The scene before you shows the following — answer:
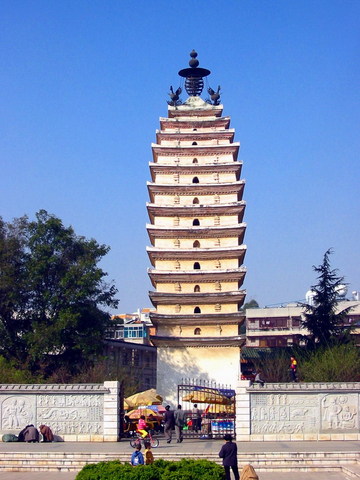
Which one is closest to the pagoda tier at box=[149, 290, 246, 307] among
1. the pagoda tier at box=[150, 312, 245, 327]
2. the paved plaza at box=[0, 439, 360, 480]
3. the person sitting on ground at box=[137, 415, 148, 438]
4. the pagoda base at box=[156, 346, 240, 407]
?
the pagoda tier at box=[150, 312, 245, 327]

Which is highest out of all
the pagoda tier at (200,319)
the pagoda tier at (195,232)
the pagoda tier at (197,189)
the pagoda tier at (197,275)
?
the pagoda tier at (197,189)

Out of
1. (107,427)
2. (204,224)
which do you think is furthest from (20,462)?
(204,224)

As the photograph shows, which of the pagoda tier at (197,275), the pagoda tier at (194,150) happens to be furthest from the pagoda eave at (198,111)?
the pagoda tier at (197,275)

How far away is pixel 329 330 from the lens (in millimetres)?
44156

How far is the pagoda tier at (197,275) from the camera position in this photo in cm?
4291

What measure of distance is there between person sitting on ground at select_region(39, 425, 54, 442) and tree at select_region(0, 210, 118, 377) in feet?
42.4

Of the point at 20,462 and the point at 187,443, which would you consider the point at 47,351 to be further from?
the point at 20,462

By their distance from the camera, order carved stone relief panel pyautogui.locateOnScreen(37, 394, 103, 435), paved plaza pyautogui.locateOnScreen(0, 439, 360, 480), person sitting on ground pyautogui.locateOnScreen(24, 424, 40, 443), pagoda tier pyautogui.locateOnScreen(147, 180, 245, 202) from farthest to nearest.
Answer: pagoda tier pyautogui.locateOnScreen(147, 180, 245, 202) → carved stone relief panel pyautogui.locateOnScreen(37, 394, 103, 435) → person sitting on ground pyautogui.locateOnScreen(24, 424, 40, 443) → paved plaza pyautogui.locateOnScreen(0, 439, 360, 480)

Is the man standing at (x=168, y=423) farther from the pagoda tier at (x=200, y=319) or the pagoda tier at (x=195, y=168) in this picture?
the pagoda tier at (x=195, y=168)

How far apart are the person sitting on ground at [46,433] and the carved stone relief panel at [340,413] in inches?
352

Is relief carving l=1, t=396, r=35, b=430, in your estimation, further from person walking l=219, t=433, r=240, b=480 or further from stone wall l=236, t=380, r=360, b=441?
person walking l=219, t=433, r=240, b=480

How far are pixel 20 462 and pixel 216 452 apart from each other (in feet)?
17.3

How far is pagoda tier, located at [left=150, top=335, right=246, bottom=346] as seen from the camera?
136ft

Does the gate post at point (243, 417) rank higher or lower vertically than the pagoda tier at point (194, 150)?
lower
